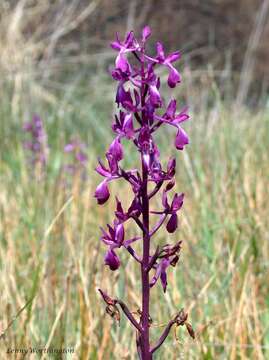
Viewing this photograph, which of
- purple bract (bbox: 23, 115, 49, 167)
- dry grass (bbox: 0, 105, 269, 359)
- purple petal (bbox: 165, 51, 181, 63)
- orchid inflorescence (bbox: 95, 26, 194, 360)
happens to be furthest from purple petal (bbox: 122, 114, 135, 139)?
purple bract (bbox: 23, 115, 49, 167)

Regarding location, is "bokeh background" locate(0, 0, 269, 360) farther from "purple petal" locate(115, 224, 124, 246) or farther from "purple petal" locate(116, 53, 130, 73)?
"purple petal" locate(116, 53, 130, 73)

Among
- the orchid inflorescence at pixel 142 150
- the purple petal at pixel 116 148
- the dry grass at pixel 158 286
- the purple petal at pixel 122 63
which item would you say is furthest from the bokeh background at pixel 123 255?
the purple petal at pixel 122 63

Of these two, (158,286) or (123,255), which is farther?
(123,255)

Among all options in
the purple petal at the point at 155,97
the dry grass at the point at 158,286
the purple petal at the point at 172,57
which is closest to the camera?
the purple petal at the point at 155,97

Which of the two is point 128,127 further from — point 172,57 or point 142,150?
point 172,57

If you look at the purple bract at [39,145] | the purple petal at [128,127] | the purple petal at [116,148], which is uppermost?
the purple bract at [39,145]

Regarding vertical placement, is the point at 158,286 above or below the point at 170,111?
below

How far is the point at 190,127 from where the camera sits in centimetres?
502

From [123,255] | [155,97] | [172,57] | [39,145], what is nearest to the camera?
[155,97]

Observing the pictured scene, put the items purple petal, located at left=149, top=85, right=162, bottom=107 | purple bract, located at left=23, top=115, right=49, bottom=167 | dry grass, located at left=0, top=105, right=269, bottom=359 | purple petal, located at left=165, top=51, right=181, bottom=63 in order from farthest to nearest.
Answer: purple bract, located at left=23, top=115, right=49, bottom=167, dry grass, located at left=0, top=105, right=269, bottom=359, purple petal, located at left=165, top=51, right=181, bottom=63, purple petal, located at left=149, top=85, right=162, bottom=107

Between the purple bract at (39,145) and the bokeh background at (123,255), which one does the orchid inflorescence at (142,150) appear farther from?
the purple bract at (39,145)

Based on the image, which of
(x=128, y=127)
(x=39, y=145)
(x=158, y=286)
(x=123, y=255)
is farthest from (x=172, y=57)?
(x=39, y=145)

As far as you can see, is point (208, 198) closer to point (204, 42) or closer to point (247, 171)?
point (247, 171)

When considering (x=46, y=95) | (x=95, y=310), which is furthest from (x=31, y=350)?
(x=46, y=95)
